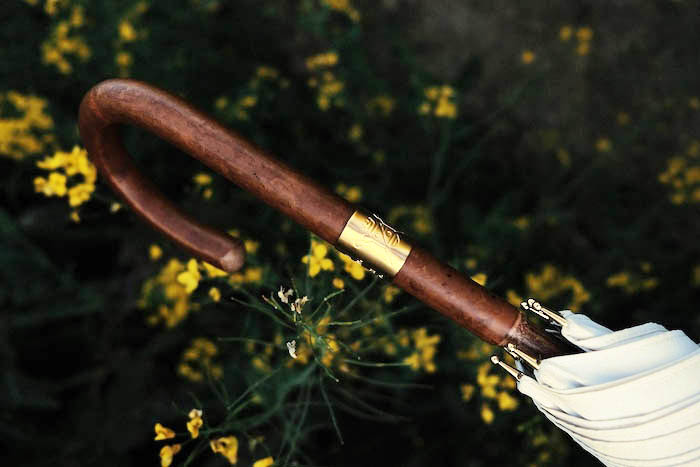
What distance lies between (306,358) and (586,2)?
172 centimetres

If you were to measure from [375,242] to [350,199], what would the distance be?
751 millimetres

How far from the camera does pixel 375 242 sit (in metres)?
0.53

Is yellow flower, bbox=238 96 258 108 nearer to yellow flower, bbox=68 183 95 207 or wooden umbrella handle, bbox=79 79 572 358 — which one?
yellow flower, bbox=68 183 95 207

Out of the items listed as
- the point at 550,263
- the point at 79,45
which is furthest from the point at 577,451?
the point at 79,45

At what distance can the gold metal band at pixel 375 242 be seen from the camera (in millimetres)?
531

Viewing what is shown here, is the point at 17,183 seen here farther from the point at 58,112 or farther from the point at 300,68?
the point at 300,68

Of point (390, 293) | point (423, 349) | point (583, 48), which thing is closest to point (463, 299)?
point (390, 293)

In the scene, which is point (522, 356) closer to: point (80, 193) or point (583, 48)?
point (80, 193)

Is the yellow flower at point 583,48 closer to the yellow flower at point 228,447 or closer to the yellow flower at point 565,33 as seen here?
the yellow flower at point 565,33

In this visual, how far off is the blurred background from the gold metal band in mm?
200

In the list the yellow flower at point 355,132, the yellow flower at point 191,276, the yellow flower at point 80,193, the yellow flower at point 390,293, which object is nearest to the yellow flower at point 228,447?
the yellow flower at point 191,276

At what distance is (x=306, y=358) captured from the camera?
1047 mm

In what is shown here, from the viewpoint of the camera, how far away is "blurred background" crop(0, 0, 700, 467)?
1.05 metres

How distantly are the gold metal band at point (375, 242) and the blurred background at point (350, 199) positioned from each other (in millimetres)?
200
